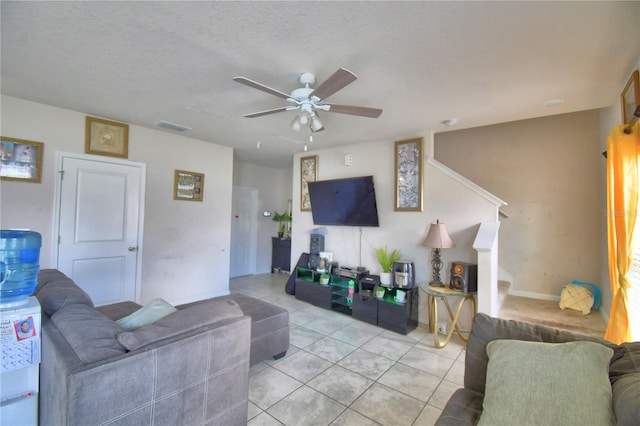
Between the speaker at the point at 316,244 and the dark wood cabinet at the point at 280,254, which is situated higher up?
the speaker at the point at 316,244

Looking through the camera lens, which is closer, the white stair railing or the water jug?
the water jug

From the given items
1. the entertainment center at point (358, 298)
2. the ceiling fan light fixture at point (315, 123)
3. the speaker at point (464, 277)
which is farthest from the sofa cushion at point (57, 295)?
the speaker at point (464, 277)

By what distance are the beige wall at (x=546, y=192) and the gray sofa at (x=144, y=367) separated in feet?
15.6

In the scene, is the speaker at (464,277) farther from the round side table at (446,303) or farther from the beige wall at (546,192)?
the beige wall at (546,192)

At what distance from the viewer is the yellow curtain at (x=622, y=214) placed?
6.65 feet

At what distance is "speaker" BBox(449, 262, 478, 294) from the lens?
3.04 m

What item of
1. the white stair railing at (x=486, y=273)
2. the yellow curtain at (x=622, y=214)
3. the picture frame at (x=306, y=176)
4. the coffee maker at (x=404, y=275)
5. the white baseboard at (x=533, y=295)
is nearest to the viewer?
the yellow curtain at (x=622, y=214)

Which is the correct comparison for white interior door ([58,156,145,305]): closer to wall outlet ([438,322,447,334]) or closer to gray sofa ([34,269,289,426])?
gray sofa ([34,269,289,426])

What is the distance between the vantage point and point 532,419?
1075mm

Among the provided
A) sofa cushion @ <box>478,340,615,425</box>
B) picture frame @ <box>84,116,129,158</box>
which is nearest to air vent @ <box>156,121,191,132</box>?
picture frame @ <box>84,116,129,158</box>

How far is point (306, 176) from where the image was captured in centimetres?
499

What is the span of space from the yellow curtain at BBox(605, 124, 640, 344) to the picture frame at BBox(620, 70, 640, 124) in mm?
131

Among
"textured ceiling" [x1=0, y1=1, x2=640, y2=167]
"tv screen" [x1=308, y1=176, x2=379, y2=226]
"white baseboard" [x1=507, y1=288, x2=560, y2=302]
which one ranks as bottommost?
"white baseboard" [x1=507, y1=288, x2=560, y2=302]

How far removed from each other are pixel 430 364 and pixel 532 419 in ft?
5.53
